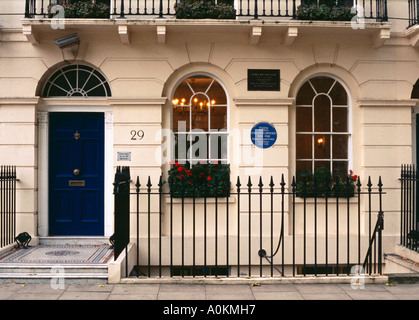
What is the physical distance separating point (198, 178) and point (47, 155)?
3.14 metres

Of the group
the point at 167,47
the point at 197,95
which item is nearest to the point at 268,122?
the point at 197,95

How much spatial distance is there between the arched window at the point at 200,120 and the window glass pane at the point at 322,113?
1.93 meters

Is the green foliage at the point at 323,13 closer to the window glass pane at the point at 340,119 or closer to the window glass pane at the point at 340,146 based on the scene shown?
the window glass pane at the point at 340,119

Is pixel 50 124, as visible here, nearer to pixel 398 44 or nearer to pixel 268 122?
pixel 268 122

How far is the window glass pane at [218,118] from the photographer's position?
384 inches

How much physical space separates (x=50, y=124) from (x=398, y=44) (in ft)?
24.3

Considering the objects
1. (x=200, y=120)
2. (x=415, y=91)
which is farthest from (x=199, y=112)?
(x=415, y=91)

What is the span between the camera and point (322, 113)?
9.90 meters

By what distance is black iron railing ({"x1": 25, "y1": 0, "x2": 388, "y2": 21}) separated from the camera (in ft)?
30.2

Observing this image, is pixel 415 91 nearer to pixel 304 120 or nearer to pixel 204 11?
pixel 304 120

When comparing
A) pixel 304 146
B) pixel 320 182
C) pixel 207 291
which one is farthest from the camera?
pixel 304 146

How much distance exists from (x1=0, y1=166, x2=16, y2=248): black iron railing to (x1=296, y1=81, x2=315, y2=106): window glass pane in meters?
5.98

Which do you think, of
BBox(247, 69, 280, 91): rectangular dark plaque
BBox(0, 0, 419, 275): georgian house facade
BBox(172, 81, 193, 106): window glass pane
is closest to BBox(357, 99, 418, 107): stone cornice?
BBox(0, 0, 419, 275): georgian house facade

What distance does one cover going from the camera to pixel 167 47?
9.47 meters
